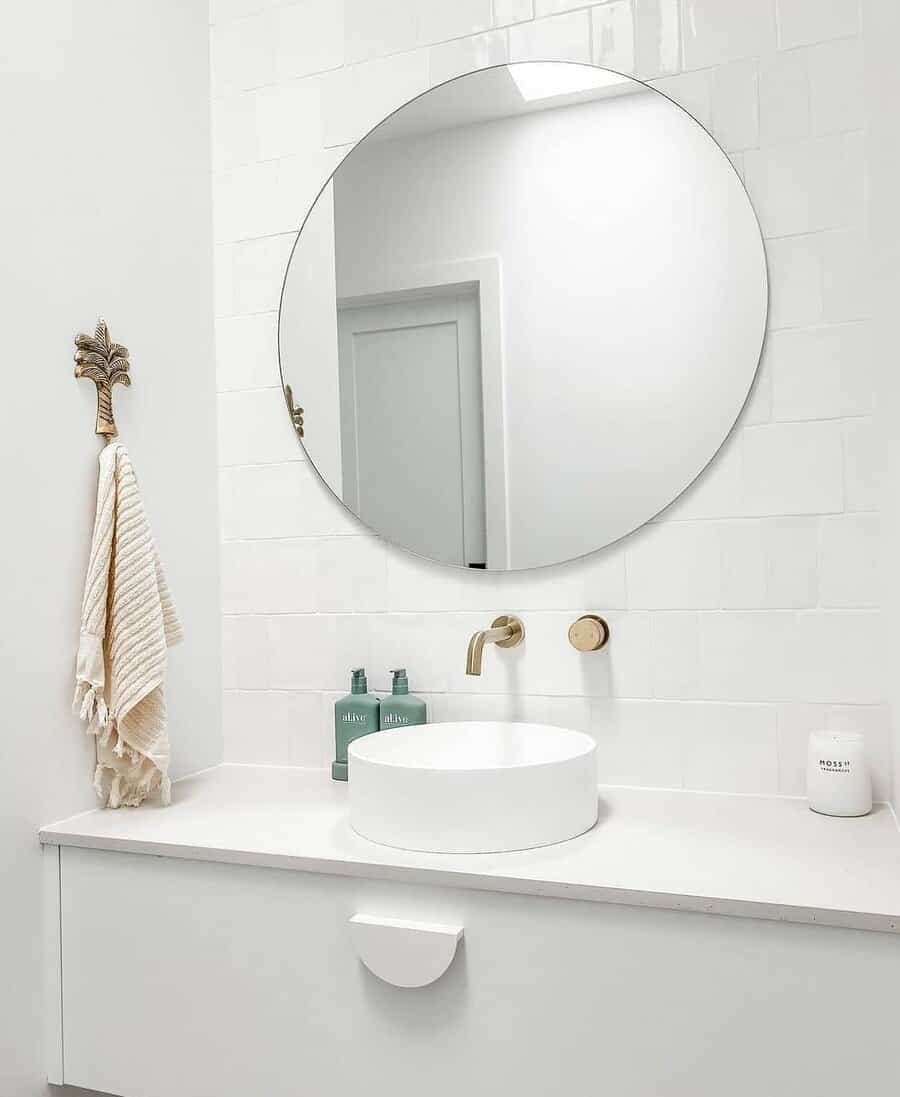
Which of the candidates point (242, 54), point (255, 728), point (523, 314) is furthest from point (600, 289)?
point (255, 728)

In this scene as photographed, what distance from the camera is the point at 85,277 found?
1.45 m

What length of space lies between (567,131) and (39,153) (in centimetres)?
81

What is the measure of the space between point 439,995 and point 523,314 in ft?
3.35

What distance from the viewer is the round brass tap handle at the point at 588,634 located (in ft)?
4.76

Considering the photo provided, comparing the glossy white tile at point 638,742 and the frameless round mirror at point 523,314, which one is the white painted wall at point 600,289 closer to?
the frameless round mirror at point 523,314

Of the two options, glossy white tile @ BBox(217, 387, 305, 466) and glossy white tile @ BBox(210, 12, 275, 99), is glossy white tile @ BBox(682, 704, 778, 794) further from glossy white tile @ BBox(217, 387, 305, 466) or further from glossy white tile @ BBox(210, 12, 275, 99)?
glossy white tile @ BBox(210, 12, 275, 99)

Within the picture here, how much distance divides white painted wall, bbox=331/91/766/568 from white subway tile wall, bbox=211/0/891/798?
0.05 m

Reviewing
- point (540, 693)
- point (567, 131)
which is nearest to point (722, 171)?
point (567, 131)

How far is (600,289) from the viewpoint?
1.52 m

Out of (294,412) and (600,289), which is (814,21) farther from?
(294,412)

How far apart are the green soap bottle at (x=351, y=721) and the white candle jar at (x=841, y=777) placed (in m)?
0.69

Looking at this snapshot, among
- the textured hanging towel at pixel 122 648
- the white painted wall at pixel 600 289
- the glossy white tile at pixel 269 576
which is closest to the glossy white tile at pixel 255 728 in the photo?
the glossy white tile at pixel 269 576

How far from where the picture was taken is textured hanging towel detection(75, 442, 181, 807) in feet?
4.50

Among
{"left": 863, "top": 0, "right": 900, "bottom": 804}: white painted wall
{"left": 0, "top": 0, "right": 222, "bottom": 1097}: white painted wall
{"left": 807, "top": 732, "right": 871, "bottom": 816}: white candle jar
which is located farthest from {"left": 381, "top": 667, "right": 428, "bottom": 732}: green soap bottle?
{"left": 863, "top": 0, "right": 900, "bottom": 804}: white painted wall
